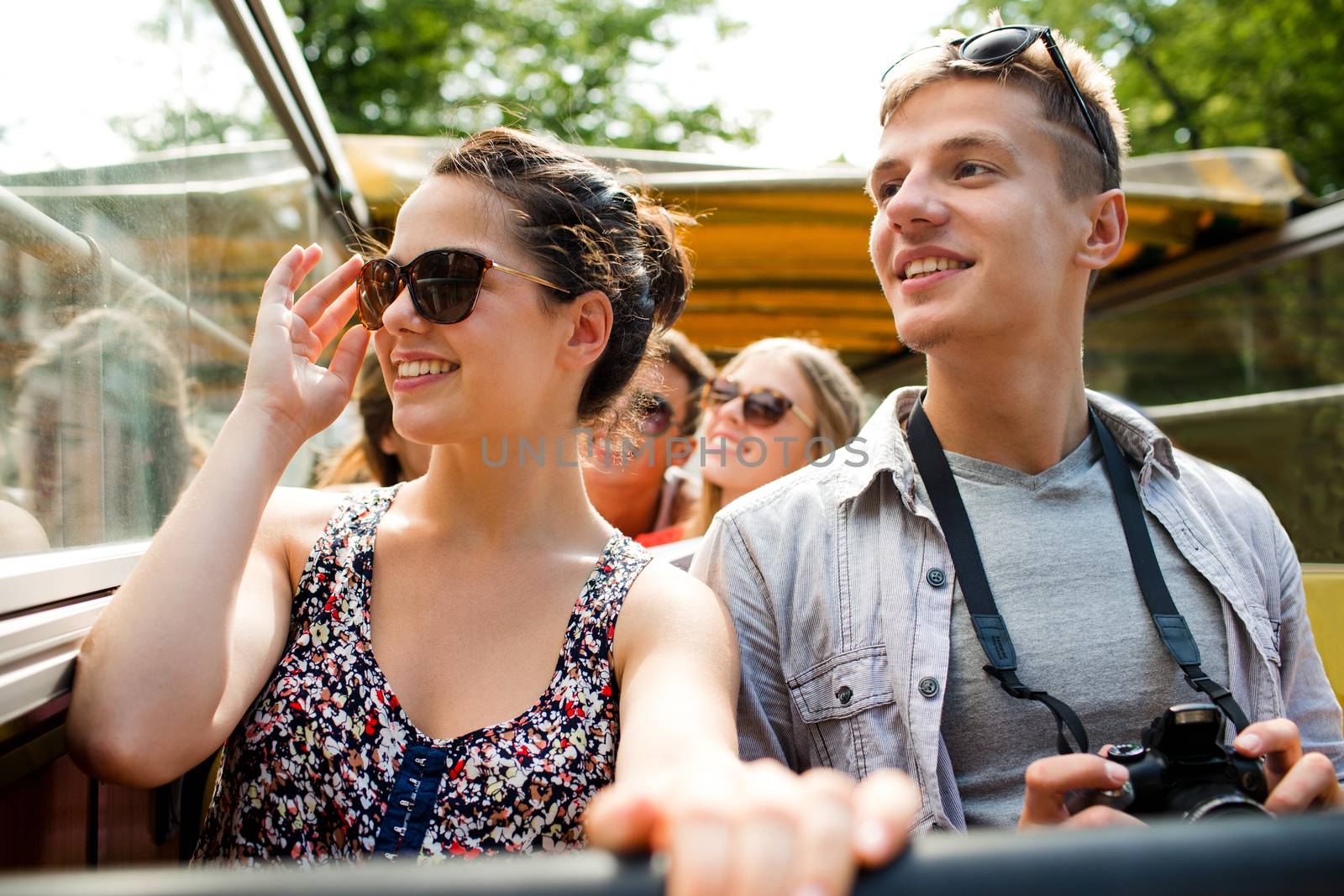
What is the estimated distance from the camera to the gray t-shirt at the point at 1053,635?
6.15 feet

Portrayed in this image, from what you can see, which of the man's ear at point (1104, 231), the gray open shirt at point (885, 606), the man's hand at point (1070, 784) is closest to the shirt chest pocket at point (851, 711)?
the gray open shirt at point (885, 606)

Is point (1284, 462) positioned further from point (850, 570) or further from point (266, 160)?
point (266, 160)

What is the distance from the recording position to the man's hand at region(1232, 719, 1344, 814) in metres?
1.45

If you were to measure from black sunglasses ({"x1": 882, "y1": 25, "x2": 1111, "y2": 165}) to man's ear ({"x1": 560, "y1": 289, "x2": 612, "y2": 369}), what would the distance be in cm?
98

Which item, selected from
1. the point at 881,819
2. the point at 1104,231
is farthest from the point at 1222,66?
the point at 881,819

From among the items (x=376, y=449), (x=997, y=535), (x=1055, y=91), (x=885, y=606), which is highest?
(x=1055, y=91)

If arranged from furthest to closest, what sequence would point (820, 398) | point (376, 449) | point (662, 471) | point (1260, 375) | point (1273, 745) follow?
point (1260, 375) < point (662, 471) < point (820, 398) < point (376, 449) < point (1273, 745)

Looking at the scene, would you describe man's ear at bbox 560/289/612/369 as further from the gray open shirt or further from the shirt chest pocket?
the shirt chest pocket

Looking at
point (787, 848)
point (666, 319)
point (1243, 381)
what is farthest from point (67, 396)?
point (1243, 381)

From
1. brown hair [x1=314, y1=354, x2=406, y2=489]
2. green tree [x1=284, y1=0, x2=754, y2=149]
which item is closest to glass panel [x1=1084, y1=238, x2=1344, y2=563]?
brown hair [x1=314, y1=354, x2=406, y2=489]

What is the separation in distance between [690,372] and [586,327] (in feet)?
7.67

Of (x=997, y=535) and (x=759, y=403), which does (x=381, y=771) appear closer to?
(x=997, y=535)

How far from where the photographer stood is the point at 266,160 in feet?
11.9

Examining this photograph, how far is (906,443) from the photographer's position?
7.31 feet
